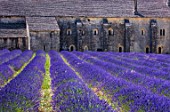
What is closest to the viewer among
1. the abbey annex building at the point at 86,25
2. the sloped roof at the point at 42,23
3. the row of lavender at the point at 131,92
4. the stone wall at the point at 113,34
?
the row of lavender at the point at 131,92

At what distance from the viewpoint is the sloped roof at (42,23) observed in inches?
1480

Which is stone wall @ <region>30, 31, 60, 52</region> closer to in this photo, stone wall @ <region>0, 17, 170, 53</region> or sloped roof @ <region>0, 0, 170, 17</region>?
stone wall @ <region>0, 17, 170, 53</region>

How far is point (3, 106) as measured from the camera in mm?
6812

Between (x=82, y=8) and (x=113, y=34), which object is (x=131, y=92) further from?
(x=82, y=8)

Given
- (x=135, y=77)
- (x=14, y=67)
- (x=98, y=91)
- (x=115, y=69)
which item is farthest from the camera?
(x=14, y=67)

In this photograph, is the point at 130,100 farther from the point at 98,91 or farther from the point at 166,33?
the point at 166,33

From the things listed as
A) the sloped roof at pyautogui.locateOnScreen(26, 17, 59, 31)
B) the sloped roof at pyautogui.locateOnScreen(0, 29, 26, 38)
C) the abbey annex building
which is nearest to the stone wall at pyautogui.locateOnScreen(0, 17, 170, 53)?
the abbey annex building

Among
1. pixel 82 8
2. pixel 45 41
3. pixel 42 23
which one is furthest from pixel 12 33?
pixel 82 8

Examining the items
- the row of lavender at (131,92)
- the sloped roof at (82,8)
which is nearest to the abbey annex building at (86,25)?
the sloped roof at (82,8)

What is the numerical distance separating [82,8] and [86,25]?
2.57 m

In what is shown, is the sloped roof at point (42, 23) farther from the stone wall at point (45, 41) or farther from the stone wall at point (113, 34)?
the stone wall at point (113, 34)

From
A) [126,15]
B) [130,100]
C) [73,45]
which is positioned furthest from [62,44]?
[130,100]

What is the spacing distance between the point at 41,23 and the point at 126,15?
10.9m

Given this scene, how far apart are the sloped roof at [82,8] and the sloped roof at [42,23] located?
49.7 inches
